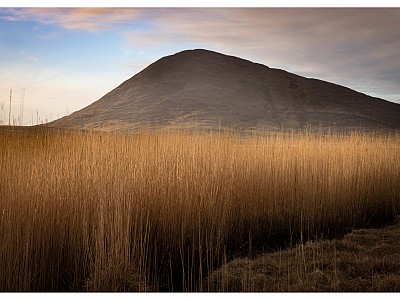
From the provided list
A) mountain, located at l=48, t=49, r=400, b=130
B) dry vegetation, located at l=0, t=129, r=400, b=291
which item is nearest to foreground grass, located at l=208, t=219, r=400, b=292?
dry vegetation, located at l=0, t=129, r=400, b=291

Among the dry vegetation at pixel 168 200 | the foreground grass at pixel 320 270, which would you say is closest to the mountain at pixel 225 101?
the dry vegetation at pixel 168 200

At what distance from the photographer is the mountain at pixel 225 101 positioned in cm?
303

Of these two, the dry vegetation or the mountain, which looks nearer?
the dry vegetation

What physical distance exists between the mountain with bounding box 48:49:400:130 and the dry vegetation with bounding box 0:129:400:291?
178 mm

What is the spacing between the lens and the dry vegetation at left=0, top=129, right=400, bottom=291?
7.41 feet

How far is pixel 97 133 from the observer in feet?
9.99

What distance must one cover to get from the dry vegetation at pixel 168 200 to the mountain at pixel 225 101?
0.58 ft

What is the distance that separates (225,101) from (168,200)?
129 cm

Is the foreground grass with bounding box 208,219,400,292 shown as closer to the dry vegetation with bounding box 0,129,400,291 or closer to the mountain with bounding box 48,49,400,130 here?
the dry vegetation with bounding box 0,129,400,291

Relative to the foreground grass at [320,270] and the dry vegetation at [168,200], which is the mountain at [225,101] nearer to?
the dry vegetation at [168,200]

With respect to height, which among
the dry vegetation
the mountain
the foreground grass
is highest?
the mountain

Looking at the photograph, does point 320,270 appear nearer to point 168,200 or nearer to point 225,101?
point 168,200

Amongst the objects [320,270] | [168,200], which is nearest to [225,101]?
[168,200]

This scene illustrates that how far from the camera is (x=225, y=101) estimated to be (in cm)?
378
